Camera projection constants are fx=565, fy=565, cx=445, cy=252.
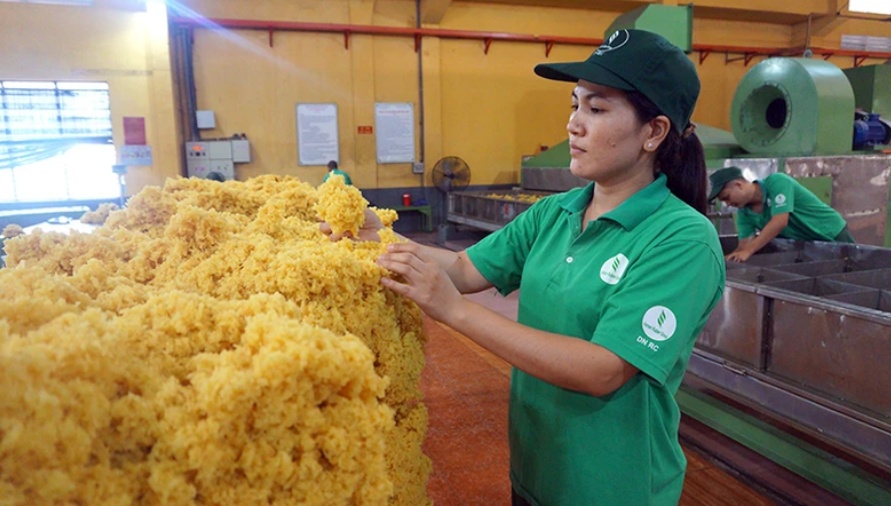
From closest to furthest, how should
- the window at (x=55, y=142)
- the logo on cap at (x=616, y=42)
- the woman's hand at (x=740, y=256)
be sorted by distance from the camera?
the logo on cap at (x=616, y=42), the woman's hand at (x=740, y=256), the window at (x=55, y=142)

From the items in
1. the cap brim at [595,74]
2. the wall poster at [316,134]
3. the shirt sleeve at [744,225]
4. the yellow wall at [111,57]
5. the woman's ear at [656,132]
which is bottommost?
the shirt sleeve at [744,225]

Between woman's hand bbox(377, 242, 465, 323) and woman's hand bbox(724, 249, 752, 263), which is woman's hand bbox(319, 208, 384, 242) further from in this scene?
woman's hand bbox(724, 249, 752, 263)

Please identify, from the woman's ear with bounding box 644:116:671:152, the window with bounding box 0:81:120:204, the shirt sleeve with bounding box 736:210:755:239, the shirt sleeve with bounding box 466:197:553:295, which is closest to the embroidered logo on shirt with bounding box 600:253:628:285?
the woman's ear with bounding box 644:116:671:152

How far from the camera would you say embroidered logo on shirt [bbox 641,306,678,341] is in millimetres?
1064

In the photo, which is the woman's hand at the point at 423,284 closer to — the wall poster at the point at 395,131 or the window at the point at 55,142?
the window at the point at 55,142

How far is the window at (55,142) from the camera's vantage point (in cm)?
725

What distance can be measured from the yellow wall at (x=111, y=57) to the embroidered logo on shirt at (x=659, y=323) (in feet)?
26.9

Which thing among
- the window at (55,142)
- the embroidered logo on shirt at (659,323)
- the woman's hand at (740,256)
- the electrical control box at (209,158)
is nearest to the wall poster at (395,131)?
the electrical control box at (209,158)

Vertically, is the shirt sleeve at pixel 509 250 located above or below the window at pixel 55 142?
below

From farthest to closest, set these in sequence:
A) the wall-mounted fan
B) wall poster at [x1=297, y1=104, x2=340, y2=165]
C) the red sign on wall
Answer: the wall-mounted fan < wall poster at [x1=297, y1=104, x2=340, y2=165] < the red sign on wall

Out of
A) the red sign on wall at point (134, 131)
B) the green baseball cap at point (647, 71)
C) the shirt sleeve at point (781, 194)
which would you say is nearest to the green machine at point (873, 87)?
the shirt sleeve at point (781, 194)

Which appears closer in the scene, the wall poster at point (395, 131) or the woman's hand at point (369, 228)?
the woman's hand at point (369, 228)

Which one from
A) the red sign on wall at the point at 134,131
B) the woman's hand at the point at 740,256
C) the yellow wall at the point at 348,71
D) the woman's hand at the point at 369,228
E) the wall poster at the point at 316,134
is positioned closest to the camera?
the woman's hand at the point at 369,228

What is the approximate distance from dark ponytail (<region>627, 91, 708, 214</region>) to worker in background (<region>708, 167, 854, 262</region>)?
2.53m
